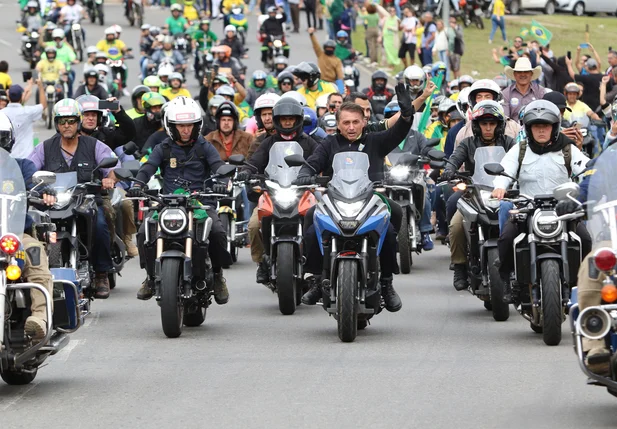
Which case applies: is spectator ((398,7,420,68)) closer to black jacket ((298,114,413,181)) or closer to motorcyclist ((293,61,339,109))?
motorcyclist ((293,61,339,109))

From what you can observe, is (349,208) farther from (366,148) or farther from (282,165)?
(282,165)

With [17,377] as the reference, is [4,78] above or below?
above

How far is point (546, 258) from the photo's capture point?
1129cm

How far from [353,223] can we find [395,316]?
2141 mm

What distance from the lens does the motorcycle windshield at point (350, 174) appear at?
39.2ft

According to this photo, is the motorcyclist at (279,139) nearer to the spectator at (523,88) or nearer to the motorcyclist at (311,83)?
the spectator at (523,88)

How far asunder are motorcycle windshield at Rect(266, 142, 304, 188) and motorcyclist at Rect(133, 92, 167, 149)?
5833mm

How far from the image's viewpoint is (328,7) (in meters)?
42.4

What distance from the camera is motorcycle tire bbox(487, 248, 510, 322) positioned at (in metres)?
12.6

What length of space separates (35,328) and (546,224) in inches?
157

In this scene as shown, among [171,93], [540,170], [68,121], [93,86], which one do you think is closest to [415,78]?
[93,86]

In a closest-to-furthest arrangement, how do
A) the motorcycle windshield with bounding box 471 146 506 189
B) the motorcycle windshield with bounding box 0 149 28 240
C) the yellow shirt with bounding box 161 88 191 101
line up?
the motorcycle windshield with bounding box 0 149 28 240, the motorcycle windshield with bounding box 471 146 506 189, the yellow shirt with bounding box 161 88 191 101

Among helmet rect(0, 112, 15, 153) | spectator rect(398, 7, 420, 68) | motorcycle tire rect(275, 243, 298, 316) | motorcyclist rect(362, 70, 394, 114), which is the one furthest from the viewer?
spectator rect(398, 7, 420, 68)

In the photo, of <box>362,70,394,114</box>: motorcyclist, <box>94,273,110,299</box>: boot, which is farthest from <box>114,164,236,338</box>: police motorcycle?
<box>362,70,394,114</box>: motorcyclist
